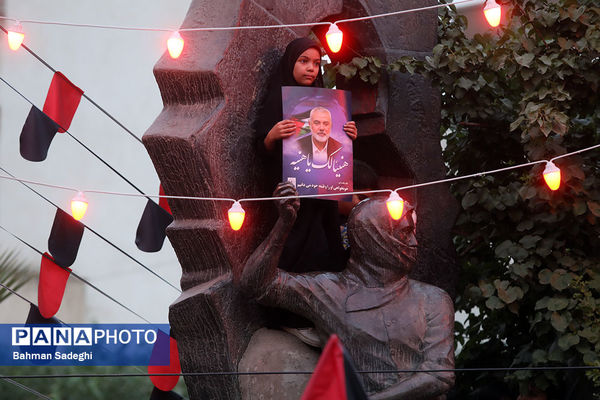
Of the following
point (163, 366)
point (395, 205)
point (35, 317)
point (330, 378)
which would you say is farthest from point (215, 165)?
point (330, 378)

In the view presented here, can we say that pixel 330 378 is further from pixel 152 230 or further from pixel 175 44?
pixel 152 230

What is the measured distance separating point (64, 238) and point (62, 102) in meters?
0.76

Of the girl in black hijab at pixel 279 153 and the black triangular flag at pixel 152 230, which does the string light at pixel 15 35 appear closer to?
the girl in black hijab at pixel 279 153

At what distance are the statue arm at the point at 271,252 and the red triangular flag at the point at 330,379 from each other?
6.75ft

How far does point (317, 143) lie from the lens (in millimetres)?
4707

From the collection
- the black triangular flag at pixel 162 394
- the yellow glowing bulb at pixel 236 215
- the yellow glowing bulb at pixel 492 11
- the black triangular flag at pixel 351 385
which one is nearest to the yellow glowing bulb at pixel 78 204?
the yellow glowing bulb at pixel 236 215

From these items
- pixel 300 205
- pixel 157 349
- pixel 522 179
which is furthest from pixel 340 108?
pixel 157 349

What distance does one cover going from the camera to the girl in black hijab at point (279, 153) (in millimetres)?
4723

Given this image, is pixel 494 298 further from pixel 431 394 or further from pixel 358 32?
pixel 358 32

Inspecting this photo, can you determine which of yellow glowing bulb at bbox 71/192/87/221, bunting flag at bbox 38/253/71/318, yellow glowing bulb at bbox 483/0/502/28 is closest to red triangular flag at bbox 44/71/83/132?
bunting flag at bbox 38/253/71/318

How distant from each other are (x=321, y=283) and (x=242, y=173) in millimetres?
620

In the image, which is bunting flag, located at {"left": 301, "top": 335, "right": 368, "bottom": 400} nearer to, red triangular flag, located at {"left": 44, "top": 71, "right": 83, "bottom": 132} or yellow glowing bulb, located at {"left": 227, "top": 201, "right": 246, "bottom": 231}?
yellow glowing bulb, located at {"left": 227, "top": 201, "right": 246, "bottom": 231}

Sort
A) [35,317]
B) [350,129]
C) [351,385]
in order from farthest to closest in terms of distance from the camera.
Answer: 1. [35,317]
2. [350,129]
3. [351,385]

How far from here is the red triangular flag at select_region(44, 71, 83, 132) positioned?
5668 mm
